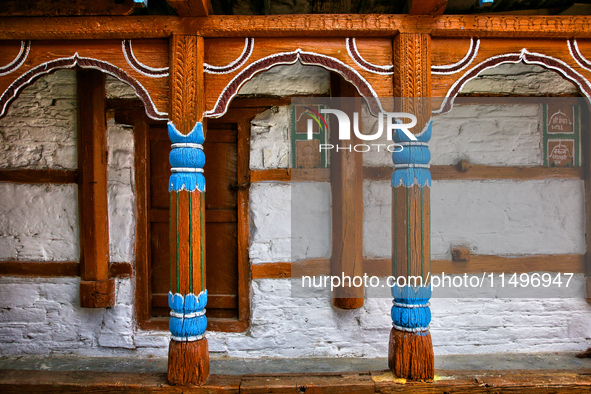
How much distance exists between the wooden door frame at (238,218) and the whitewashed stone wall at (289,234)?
0.20 ft

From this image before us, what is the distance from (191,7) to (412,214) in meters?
1.76

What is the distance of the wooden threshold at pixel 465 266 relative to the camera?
3.15 meters

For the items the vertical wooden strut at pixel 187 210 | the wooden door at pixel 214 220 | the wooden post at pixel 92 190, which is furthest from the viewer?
the wooden door at pixel 214 220

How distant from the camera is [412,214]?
2.32m

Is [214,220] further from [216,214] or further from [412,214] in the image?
[412,214]

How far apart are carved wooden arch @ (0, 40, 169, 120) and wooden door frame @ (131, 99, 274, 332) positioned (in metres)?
0.84

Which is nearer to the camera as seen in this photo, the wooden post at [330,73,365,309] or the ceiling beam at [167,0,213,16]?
the ceiling beam at [167,0,213,16]

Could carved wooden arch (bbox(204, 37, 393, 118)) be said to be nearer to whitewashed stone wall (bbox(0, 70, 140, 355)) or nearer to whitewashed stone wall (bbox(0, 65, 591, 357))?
whitewashed stone wall (bbox(0, 65, 591, 357))

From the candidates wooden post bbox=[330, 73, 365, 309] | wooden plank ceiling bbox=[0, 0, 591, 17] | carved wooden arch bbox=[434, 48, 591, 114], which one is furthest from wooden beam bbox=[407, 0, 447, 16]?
wooden post bbox=[330, 73, 365, 309]

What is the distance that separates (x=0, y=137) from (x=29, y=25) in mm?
1339

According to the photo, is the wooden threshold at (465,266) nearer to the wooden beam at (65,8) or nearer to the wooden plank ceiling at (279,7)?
the wooden plank ceiling at (279,7)

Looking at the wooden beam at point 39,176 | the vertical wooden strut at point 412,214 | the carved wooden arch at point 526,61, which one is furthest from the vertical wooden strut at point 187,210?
the carved wooden arch at point 526,61

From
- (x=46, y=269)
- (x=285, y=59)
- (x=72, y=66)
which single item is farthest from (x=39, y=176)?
(x=285, y=59)

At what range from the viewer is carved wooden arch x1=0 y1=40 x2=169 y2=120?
2309 millimetres
